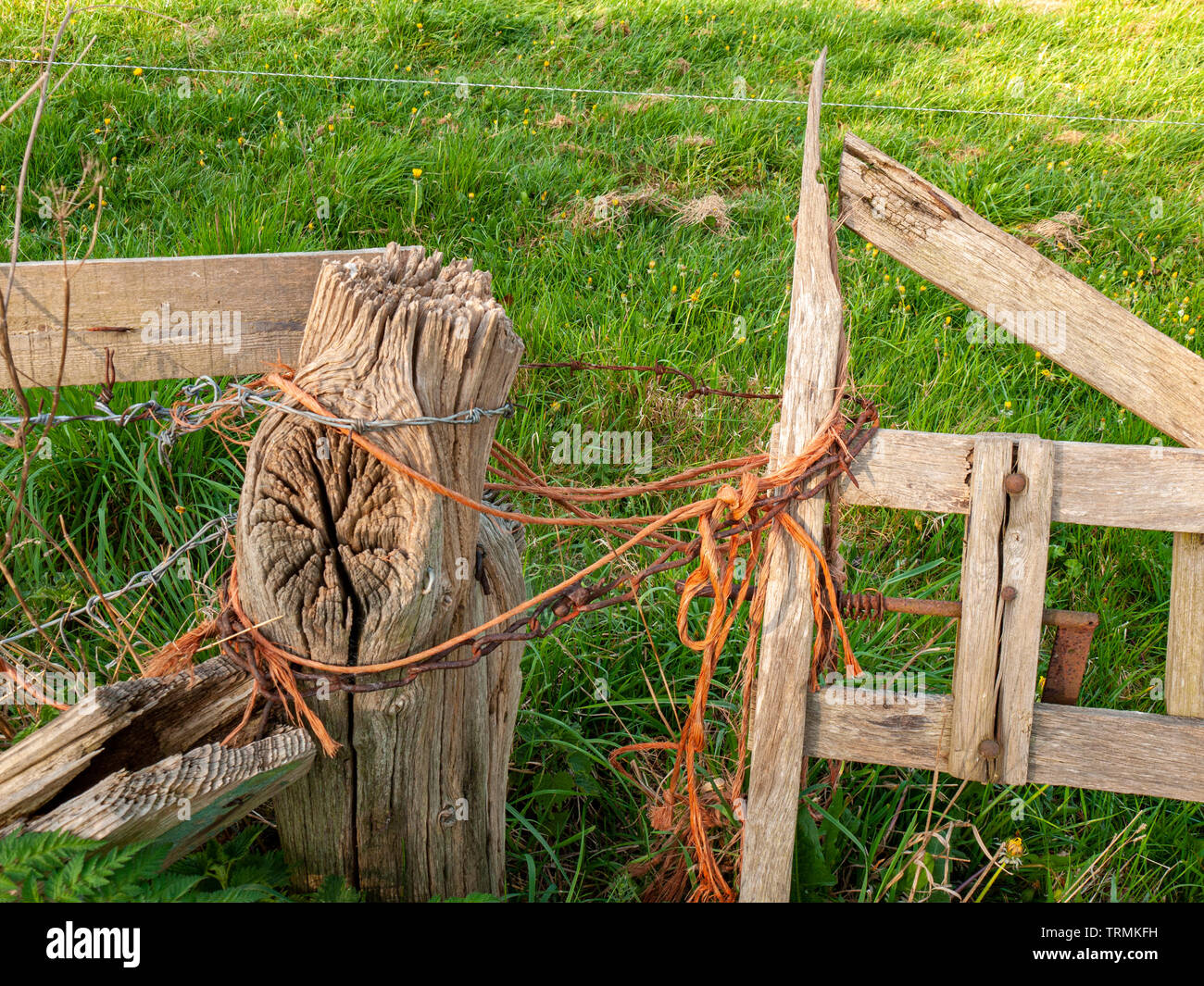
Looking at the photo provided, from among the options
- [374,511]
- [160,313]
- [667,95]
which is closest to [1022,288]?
[374,511]

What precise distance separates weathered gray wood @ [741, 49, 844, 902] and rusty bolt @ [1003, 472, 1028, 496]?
32 centimetres

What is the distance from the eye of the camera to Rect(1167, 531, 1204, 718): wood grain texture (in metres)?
1.88

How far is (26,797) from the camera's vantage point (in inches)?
57.6

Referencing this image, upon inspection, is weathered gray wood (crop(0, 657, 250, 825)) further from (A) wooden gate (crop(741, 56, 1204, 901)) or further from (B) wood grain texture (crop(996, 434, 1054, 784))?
(B) wood grain texture (crop(996, 434, 1054, 784))

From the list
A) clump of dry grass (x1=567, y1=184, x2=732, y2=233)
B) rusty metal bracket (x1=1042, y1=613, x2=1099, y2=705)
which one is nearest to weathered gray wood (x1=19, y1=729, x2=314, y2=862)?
rusty metal bracket (x1=1042, y1=613, x2=1099, y2=705)

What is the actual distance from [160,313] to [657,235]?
3242mm

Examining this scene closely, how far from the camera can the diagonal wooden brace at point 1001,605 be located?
1.65 metres

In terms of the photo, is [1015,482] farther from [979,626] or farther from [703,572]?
[703,572]

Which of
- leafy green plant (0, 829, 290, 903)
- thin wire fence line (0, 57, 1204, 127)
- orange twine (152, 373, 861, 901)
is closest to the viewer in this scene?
leafy green plant (0, 829, 290, 903)

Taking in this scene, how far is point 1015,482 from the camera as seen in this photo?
1.65 m

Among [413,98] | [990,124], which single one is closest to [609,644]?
[413,98]

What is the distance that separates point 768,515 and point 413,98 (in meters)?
4.82

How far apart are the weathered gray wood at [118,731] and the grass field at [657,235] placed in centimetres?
107

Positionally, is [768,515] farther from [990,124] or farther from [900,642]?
[990,124]
